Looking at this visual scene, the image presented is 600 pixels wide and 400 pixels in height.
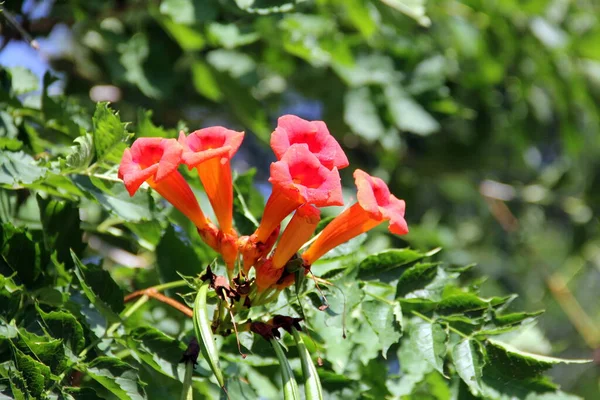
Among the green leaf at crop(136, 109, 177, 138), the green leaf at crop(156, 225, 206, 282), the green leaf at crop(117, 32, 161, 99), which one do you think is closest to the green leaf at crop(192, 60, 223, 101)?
the green leaf at crop(117, 32, 161, 99)

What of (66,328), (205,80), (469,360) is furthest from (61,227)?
(205,80)

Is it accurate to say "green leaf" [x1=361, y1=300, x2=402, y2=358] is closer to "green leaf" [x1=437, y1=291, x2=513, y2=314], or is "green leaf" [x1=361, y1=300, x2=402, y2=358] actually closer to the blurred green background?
"green leaf" [x1=437, y1=291, x2=513, y2=314]

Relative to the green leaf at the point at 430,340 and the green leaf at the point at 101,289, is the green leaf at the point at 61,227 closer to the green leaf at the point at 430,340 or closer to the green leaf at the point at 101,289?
the green leaf at the point at 101,289

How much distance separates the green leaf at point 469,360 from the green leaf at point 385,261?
0.27 m

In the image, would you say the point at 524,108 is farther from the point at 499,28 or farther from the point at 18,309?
the point at 18,309

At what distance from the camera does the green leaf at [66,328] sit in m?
1.73

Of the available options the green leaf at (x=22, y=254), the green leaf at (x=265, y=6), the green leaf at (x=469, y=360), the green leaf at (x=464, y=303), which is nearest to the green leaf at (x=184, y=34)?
the green leaf at (x=265, y=6)

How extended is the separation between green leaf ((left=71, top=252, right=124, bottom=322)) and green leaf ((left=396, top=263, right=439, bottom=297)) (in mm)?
742

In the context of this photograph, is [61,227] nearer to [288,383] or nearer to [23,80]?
[23,80]

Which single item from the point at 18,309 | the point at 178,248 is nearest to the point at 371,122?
the point at 178,248

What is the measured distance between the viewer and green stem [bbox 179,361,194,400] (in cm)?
162

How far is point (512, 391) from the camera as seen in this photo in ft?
6.46

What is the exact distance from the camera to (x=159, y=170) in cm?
162

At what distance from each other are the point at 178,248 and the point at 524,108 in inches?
106
